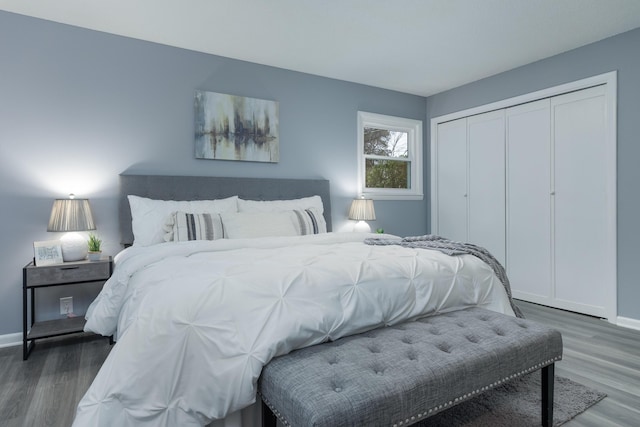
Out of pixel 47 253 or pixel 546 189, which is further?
pixel 546 189

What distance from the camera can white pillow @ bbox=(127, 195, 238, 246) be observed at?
2855mm

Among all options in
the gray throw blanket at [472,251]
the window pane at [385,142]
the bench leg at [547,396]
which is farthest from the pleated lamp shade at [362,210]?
the bench leg at [547,396]

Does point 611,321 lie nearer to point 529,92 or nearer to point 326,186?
point 529,92

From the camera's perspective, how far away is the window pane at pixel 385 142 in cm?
455

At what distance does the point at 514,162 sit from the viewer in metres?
3.93

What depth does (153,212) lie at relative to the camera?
2.94m

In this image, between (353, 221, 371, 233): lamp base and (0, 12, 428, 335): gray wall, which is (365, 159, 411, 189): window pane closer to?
(353, 221, 371, 233): lamp base

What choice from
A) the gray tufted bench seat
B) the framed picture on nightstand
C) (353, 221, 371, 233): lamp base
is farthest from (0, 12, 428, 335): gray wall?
the gray tufted bench seat

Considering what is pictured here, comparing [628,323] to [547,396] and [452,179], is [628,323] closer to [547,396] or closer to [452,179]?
[547,396]

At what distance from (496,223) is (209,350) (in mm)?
3654

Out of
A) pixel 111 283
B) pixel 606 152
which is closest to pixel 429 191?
pixel 606 152

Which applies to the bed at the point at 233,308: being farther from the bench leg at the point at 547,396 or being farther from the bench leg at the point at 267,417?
the bench leg at the point at 547,396

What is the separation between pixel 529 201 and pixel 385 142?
5.72 feet

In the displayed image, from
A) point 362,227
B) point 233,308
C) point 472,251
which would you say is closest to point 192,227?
point 233,308
